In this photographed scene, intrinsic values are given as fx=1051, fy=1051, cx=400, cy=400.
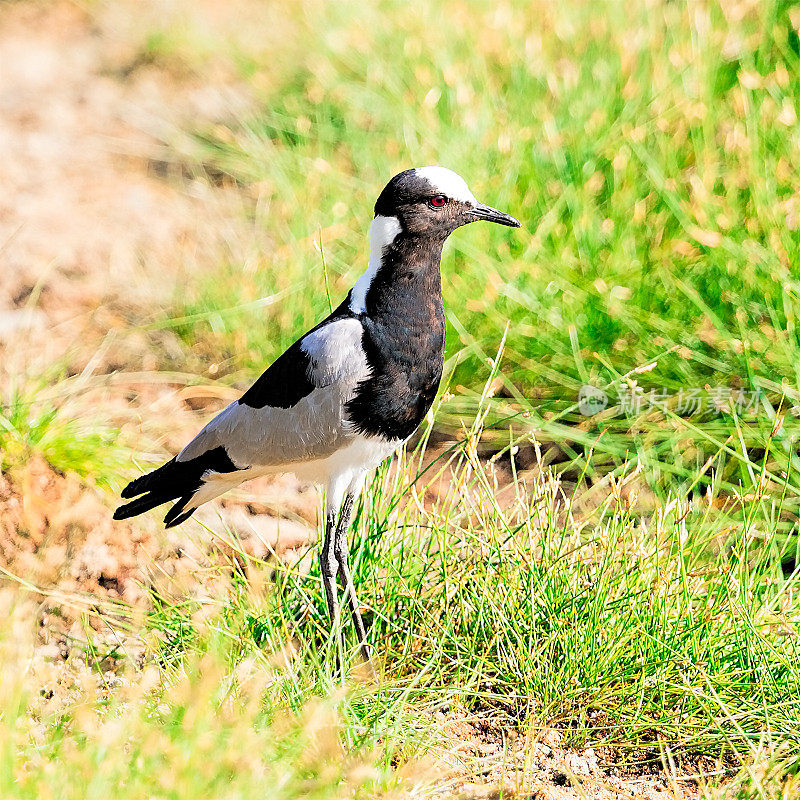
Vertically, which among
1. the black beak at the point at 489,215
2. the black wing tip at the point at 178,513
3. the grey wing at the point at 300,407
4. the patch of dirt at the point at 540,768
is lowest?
the patch of dirt at the point at 540,768

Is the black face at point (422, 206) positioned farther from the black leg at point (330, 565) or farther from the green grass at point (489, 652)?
the black leg at point (330, 565)

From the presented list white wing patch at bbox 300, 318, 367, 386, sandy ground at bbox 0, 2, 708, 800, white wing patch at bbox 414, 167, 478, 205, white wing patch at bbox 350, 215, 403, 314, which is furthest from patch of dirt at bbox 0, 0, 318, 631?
white wing patch at bbox 414, 167, 478, 205

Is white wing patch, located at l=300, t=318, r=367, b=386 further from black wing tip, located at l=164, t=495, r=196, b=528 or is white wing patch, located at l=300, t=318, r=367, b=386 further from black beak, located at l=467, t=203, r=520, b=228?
black wing tip, located at l=164, t=495, r=196, b=528

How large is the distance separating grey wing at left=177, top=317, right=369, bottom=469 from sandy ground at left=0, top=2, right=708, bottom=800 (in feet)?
1.34

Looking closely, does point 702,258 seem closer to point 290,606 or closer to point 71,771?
point 290,606

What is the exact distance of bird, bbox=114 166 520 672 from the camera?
2.78 meters

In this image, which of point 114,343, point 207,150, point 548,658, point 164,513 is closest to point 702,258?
point 548,658

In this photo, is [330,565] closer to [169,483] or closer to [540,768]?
[169,483]

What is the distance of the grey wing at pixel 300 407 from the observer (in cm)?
279

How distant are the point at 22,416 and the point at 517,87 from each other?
2807 millimetres

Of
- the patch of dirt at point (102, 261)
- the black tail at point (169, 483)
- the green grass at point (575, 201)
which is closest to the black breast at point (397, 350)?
the black tail at point (169, 483)

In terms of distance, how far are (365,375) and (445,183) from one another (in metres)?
0.55

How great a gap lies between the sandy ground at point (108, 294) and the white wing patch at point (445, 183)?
1213 mm

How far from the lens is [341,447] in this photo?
285 cm
